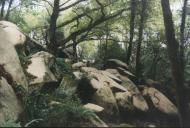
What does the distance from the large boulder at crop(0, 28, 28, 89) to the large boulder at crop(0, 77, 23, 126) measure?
84cm

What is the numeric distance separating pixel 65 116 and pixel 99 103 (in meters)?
4.87

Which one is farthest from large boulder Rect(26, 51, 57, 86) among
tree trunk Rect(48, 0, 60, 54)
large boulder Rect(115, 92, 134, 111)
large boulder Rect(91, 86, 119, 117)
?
tree trunk Rect(48, 0, 60, 54)

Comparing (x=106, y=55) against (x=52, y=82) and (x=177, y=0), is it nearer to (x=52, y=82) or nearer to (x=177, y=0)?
(x=177, y=0)

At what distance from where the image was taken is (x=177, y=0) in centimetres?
3111

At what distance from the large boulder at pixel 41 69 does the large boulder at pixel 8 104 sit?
1819 mm

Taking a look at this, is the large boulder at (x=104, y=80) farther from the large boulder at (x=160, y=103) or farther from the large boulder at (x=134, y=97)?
the large boulder at (x=160, y=103)

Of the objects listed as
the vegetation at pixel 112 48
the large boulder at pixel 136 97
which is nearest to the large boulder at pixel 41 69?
the vegetation at pixel 112 48

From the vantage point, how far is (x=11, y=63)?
42.1ft

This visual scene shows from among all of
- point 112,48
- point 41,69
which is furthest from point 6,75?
point 112,48

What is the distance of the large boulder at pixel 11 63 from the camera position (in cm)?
1249

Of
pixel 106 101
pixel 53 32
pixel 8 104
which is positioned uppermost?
pixel 53 32

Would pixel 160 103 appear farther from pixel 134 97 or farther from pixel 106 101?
pixel 106 101

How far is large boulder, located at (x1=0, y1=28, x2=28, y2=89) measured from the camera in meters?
12.5

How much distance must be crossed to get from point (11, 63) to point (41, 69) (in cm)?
199
